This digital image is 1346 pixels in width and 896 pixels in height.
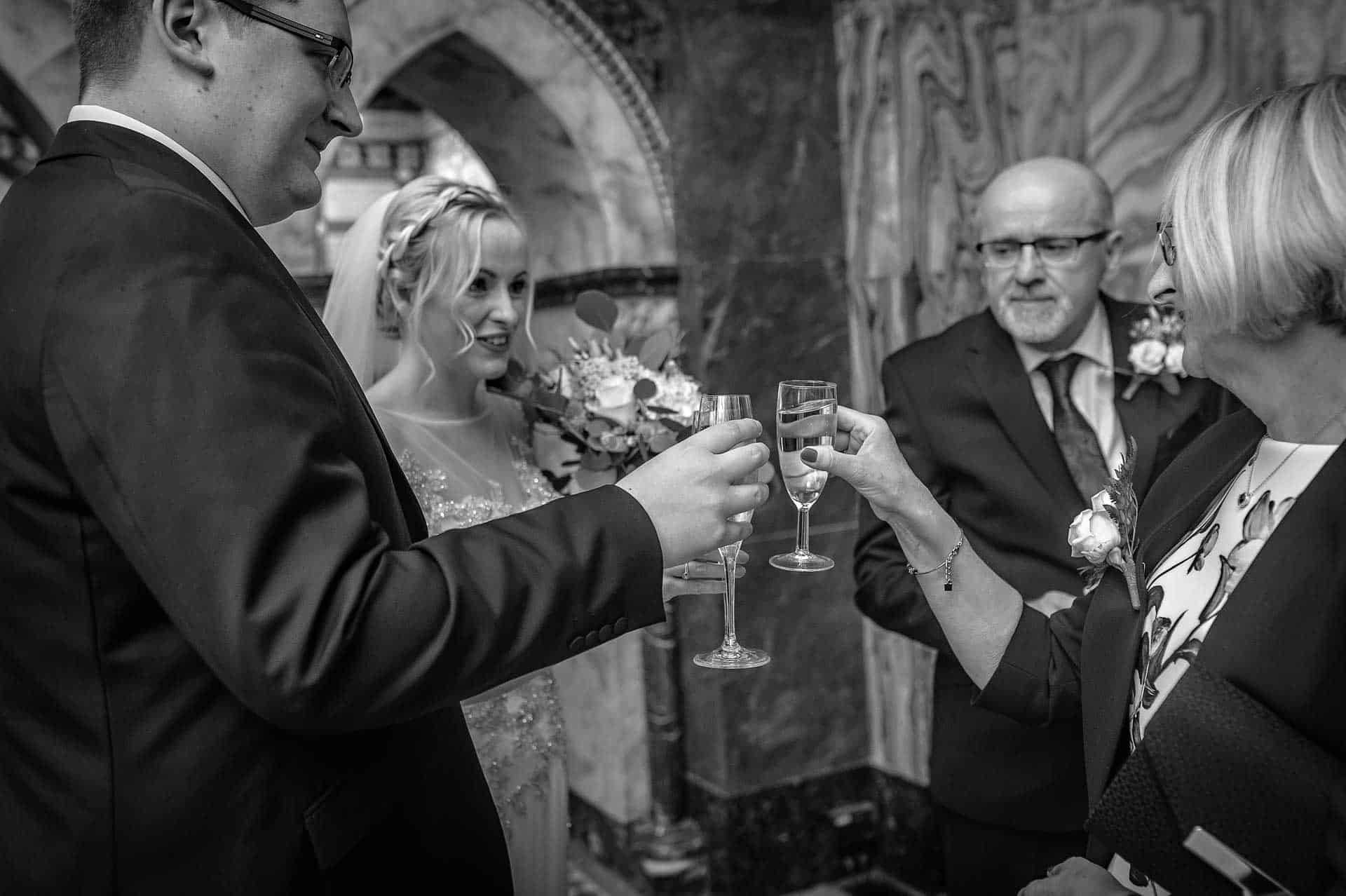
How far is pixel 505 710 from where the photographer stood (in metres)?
3.00

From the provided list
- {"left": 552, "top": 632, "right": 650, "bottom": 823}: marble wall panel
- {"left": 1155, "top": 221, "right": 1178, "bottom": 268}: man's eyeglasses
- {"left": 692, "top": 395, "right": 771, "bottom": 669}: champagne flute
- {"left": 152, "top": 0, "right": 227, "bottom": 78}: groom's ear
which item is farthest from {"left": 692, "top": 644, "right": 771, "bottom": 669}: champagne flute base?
{"left": 552, "top": 632, "right": 650, "bottom": 823}: marble wall panel

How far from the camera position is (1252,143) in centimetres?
154

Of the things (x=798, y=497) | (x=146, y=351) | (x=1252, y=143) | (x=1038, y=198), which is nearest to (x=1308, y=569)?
(x=1252, y=143)

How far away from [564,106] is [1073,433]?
7.20 feet

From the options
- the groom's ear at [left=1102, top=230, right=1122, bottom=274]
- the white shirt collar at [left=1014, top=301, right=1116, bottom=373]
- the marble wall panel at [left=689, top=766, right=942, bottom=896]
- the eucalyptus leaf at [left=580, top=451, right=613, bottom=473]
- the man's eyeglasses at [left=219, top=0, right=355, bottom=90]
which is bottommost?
the marble wall panel at [left=689, top=766, right=942, bottom=896]

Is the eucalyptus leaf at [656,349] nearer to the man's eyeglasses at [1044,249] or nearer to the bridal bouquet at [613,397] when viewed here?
the bridal bouquet at [613,397]

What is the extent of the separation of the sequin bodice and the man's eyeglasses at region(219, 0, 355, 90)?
4.76ft

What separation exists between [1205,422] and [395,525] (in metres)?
2.32

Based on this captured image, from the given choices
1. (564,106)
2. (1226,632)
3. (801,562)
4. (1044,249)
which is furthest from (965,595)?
(564,106)

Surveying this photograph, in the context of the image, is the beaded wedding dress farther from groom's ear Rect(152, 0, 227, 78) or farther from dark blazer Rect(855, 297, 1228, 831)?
groom's ear Rect(152, 0, 227, 78)

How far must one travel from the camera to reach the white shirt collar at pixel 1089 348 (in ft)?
10.2

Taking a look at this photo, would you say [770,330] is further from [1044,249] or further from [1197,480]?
[1197,480]

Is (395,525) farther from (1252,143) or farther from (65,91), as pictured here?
(65,91)

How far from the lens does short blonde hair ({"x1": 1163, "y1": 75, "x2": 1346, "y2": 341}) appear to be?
1470mm
